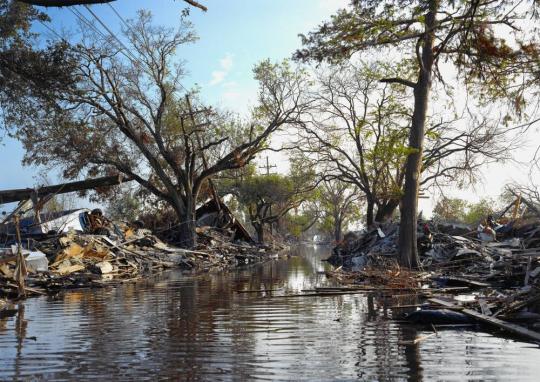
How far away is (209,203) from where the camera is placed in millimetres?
38125

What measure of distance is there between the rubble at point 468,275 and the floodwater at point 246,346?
31.5 inches

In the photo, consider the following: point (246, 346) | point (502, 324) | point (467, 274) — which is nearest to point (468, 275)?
point (467, 274)

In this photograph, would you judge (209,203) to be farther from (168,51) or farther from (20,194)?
(20,194)

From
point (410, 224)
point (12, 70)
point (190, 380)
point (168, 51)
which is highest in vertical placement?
point (168, 51)

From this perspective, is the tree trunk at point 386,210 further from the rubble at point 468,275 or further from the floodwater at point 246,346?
the floodwater at point 246,346

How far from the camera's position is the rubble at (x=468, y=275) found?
7586 mm

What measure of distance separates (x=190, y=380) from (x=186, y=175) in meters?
26.8

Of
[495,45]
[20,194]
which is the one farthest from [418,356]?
[20,194]

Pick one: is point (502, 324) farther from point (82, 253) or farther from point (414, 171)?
point (82, 253)

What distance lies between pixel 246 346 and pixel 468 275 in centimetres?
881

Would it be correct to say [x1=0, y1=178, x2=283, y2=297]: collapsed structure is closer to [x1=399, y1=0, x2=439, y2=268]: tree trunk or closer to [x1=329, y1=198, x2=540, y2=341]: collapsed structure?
[x1=329, y1=198, x2=540, y2=341]: collapsed structure

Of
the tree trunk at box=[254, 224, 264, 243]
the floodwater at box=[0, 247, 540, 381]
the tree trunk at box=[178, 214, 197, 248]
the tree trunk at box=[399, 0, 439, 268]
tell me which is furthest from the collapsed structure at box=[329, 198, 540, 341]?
the tree trunk at box=[254, 224, 264, 243]

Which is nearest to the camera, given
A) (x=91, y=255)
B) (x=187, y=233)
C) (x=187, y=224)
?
(x=91, y=255)

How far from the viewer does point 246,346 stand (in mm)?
6484
